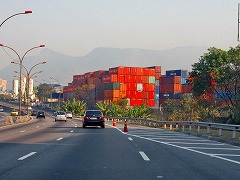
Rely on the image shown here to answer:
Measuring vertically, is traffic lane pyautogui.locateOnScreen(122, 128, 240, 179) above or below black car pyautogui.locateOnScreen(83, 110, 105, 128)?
below

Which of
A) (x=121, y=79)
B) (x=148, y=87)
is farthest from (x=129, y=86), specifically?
(x=148, y=87)

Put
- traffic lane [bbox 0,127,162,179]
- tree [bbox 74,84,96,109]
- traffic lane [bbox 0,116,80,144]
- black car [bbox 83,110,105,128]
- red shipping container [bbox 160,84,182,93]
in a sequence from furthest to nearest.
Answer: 1. tree [bbox 74,84,96,109]
2. red shipping container [bbox 160,84,182,93]
3. black car [bbox 83,110,105,128]
4. traffic lane [bbox 0,116,80,144]
5. traffic lane [bbox 0,127,162,179]

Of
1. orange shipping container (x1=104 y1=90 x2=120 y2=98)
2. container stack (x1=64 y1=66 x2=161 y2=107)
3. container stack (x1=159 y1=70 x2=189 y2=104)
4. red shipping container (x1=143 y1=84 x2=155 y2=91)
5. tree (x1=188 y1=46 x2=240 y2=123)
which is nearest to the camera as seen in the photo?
tree (x1=188 y1=46 x2=240 y2=123)

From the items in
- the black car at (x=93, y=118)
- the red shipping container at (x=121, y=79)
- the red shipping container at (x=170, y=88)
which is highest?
the red shipping container at (x=121, y=79)

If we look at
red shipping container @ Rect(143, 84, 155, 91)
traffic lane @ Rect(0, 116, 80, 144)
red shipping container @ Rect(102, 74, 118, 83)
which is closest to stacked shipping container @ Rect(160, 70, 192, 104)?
red shipping container @ Rect(143, 84, 155, 91)

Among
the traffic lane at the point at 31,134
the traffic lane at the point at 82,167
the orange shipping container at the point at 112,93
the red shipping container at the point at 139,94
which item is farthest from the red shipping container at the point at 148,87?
the traffic lane at the point at 82,167

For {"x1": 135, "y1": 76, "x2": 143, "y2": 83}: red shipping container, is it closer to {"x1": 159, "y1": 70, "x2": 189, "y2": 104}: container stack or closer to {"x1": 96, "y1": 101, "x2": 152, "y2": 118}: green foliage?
{"x1": 159, "y1": 70, "x2": 189, "y2": 104}: container stack

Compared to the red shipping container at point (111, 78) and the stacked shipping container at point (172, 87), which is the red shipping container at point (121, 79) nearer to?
the red shipping container at point (111, 78)

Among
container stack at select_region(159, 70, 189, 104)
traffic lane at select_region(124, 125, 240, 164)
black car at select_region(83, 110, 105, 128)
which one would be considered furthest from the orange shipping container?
traffic lane at select_region(124, 125, 240, 164)

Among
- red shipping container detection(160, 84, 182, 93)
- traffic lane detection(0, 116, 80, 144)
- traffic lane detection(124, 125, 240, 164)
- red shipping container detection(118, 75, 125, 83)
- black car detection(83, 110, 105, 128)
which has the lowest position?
traffic lane detection(0, 116, 80, 144)

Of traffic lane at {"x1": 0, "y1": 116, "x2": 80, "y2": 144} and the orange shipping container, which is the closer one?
traffic lane at {"x1": 0, "y1": 116, "x2": 80, "y2": 144}

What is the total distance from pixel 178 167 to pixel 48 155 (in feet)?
15.1

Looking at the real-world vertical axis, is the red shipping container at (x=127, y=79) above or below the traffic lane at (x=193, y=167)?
above

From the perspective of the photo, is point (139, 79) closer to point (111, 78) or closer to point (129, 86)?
Result: point (129, 86)
